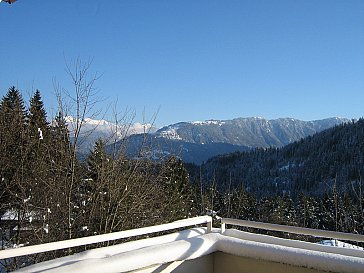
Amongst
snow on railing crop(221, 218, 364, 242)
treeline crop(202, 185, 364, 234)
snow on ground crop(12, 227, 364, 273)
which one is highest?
snow on railing crop(221, 218, 364, 242)

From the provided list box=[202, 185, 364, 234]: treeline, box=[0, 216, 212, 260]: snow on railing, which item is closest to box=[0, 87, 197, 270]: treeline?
box=[0, 216, 212, 260]: snow on railing

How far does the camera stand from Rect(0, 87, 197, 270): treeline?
23.8ft

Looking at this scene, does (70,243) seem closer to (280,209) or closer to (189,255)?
(189,255)

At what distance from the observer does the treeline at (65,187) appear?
7254mm

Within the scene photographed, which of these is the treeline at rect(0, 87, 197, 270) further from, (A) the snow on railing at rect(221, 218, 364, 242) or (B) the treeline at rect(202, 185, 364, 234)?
(B) the treeline at rect(202, 185, 364, 234)

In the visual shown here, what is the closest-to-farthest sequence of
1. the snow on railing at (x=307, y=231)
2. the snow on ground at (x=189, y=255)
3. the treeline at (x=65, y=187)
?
the snow on ground at (x=189, y=255) → the snow on railing at (x=307, y=231) → the treeline at (x=65, y=187)

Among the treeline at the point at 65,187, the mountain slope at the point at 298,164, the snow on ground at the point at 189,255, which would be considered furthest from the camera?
the mountain slope at the point at 298,164

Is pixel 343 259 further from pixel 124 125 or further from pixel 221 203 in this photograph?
pixel 221 203

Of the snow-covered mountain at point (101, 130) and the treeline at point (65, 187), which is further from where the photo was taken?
the treeline at point (65, 187)

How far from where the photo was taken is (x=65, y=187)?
23.7 ft

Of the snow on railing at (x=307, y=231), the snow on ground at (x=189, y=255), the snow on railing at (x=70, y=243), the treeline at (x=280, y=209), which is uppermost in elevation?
the snow on railing at (x=70, y=243)

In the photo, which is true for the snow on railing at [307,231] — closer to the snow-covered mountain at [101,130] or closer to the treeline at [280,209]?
the snow-covered mountain at [101,130]

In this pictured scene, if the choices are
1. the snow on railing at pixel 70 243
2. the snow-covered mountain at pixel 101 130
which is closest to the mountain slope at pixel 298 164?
the snow-covered mountain at pixel 101 130

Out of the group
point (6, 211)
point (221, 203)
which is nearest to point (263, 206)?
point (221, 203)
